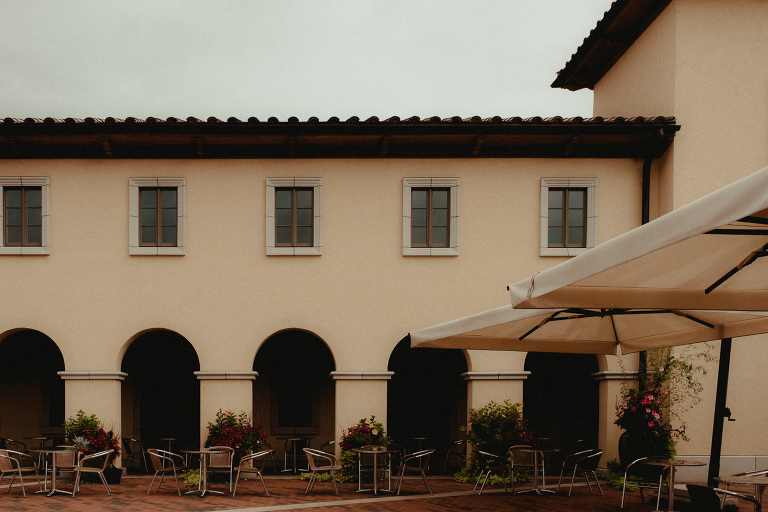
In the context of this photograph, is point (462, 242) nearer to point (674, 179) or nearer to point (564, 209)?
point (564, 209)

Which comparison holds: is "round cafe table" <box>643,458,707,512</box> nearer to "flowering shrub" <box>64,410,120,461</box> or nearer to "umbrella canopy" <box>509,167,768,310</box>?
"umbrella canopy" <box>509,167,768,310</box>

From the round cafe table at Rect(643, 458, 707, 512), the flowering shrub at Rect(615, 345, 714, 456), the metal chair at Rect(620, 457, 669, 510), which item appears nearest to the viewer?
the round cafe table at Rect(643, 458, 707, 512)

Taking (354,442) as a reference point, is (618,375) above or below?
above

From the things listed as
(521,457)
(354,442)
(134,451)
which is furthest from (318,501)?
(134,451)

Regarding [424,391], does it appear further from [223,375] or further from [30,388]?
[30,388]

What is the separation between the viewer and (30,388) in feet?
48.0

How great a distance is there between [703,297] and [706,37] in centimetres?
842

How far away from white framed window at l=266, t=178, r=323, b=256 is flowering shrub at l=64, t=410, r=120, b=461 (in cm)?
411

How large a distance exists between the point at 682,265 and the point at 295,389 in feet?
36.7

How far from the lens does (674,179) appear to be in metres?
12.0

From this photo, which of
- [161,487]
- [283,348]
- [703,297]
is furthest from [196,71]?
[703,297]

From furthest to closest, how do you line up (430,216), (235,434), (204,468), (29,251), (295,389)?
(295,389), (430,216), (29,251), (235,434), (204,468)

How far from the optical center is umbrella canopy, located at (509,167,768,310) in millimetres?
3750

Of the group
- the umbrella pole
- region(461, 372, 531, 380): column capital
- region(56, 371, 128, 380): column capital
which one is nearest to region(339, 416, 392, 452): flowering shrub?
region(461, 372, 531, 380): column capital
